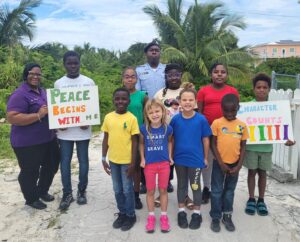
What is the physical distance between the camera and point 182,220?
12.2 feet

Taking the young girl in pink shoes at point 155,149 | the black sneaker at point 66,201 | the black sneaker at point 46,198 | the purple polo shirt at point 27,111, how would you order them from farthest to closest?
the black sneaker at point 46,198 → the black sneaker at point 66,201 → the purple polo shirt at point 27,111 → the young girl in pink shoes at point 155,149

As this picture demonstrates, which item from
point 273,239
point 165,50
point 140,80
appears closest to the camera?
point 273,239

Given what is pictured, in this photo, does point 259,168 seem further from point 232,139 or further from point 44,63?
point 44,63

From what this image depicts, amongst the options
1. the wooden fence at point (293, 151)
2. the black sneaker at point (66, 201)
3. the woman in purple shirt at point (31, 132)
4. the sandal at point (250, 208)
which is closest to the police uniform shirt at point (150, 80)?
the woman in purple shirt at point (31, 132)

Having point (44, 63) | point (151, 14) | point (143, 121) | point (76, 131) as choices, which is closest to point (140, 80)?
point (143, 121)

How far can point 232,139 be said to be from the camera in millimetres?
3551

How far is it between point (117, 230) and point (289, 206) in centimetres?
217

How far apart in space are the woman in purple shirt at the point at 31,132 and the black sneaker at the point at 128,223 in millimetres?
1220

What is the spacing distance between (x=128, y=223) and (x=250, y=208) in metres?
1.43

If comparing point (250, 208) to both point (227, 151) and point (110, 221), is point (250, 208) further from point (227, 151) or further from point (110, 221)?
point (110, 221)

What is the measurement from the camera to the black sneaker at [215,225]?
361 cm

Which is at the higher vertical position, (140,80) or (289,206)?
(140,80)

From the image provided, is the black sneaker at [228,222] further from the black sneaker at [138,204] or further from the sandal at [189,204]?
the black sneaker at [138,204]

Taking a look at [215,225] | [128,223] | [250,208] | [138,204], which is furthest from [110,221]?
[250,208]
